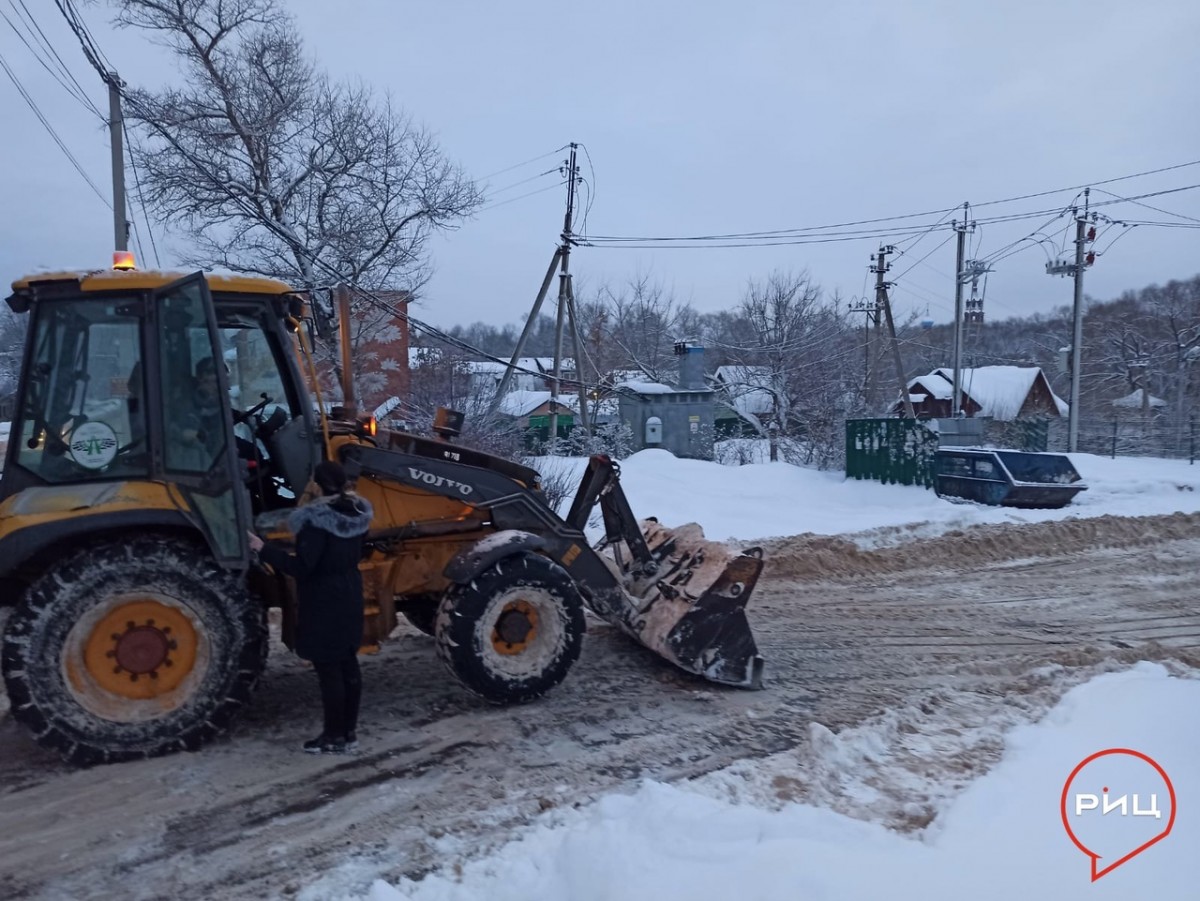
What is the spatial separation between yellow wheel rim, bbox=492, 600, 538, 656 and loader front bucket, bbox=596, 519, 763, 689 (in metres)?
0.73

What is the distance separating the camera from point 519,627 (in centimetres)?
554

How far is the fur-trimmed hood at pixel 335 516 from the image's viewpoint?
4734 millimetres

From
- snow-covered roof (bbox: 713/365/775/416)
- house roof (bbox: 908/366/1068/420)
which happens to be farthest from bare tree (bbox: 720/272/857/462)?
house roof (bbox: 908/366/1068/420)

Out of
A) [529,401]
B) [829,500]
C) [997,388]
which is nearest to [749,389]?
[829,500]

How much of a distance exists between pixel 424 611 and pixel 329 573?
1678 mm

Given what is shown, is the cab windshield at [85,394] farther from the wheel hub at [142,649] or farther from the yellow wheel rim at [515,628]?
the yellow wheel rim at [515,628]

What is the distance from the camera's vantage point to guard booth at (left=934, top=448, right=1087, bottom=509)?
13.9 metres

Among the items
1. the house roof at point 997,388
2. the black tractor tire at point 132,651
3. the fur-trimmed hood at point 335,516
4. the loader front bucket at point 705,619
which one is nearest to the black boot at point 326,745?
the black tractor tire at point 132,651

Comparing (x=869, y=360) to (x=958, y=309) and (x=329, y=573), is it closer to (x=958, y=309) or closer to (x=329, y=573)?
(x=958, y=309)

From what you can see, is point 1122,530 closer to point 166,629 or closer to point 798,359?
point 166,629

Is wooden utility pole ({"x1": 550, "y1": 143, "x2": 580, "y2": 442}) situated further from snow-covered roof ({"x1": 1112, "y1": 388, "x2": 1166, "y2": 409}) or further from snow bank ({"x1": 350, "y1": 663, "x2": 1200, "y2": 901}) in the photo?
snow-covered roof ({"x1": 1112, "y1": 388, "x2": 1166, "y2": 409})

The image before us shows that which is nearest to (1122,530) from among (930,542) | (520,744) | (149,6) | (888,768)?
(930,542)

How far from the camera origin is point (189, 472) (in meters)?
4.98

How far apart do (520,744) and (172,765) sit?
176cm
